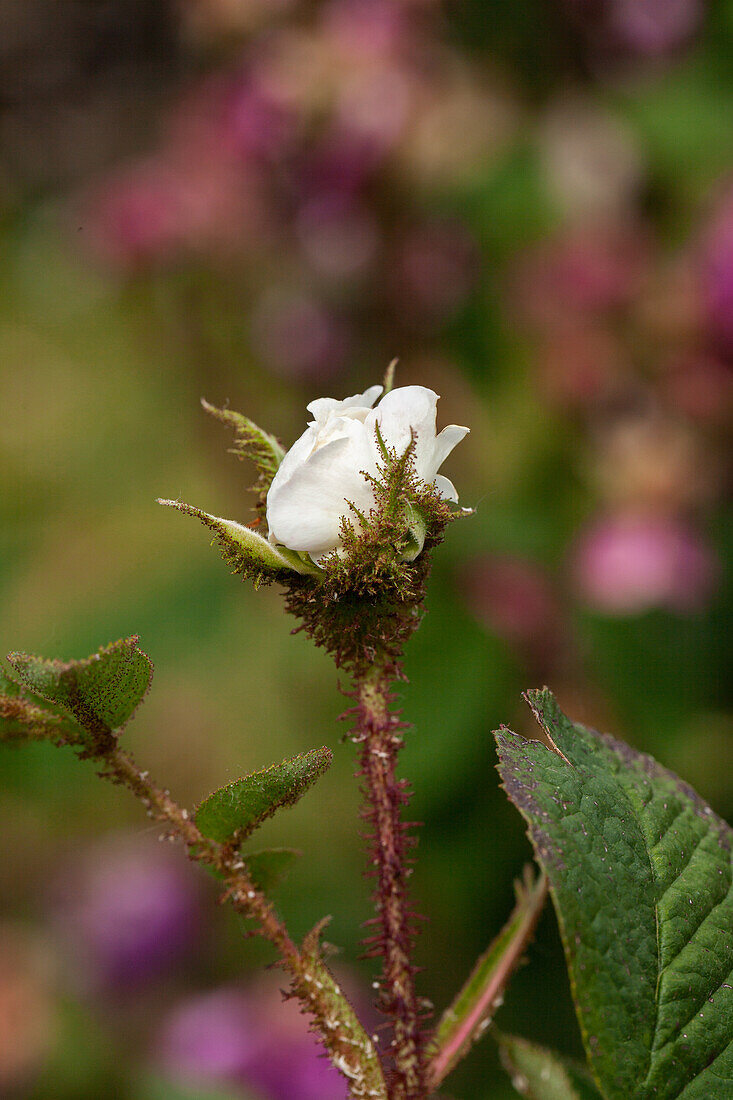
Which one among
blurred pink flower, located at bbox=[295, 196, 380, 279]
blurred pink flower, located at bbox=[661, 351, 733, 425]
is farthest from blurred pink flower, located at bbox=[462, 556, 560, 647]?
blurred pink flower, located at bbox=[295, 196, 380, 279]

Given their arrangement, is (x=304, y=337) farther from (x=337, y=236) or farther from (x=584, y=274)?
(x=584, y=274)

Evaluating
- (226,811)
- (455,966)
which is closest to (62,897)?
(455,966)

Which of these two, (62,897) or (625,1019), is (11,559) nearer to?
(62,897)

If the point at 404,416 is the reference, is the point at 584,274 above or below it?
above

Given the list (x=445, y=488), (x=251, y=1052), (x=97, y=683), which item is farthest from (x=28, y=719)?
(x=251, y=1052)

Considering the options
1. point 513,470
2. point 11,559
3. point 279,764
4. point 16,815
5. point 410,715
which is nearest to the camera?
point 279,764

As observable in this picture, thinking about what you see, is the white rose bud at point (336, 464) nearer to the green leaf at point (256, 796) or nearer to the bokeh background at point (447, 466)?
the green leaf at point (256, 796)

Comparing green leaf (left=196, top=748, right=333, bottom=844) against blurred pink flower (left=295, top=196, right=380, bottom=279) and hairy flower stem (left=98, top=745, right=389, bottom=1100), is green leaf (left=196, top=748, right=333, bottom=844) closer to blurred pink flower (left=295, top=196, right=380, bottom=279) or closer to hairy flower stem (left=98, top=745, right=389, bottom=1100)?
hairy flower stem (left=98, top=745, right=389, bottom=1100)
